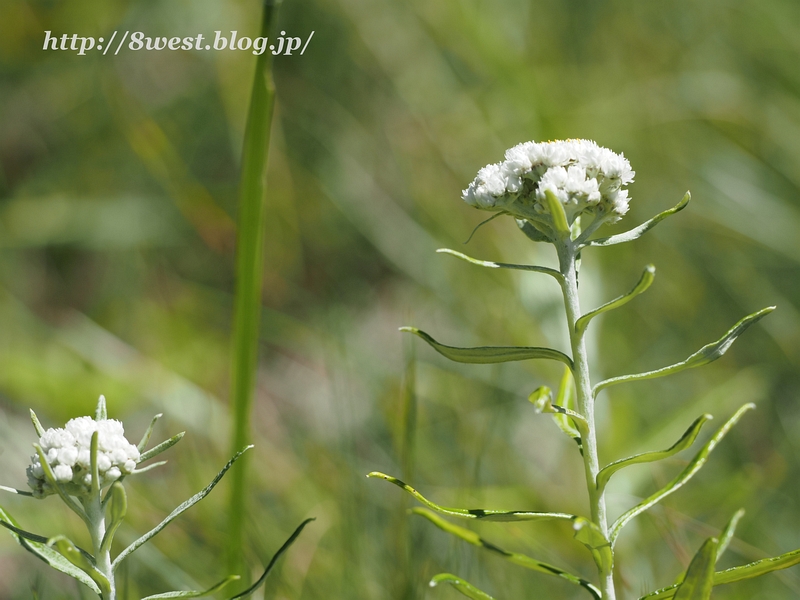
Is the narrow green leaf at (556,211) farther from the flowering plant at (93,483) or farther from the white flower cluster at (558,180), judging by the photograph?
the flowering plant at (93,483)

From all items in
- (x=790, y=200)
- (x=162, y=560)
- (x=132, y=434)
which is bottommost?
(x=162, y=560)

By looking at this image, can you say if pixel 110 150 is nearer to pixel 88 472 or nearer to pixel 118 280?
pixel 118 280

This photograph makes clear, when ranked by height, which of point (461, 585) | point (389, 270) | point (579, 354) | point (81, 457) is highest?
point (389, 270)

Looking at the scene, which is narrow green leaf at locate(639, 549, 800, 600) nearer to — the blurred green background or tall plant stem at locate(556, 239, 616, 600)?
tall plant stem at locate(556, 239, 616, 600)

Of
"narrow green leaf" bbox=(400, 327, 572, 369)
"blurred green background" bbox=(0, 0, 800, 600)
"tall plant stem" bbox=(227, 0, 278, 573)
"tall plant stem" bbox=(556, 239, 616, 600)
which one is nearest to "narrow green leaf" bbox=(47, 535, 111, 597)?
"tall plant stem" bbox=(227, 0, 278, 573)

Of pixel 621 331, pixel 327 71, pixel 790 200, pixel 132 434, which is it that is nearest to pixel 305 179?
pixel 327 71

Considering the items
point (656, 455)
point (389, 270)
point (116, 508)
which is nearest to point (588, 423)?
point (656, 455)

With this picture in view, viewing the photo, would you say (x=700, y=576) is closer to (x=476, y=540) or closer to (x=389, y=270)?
(x=476, y=540)
